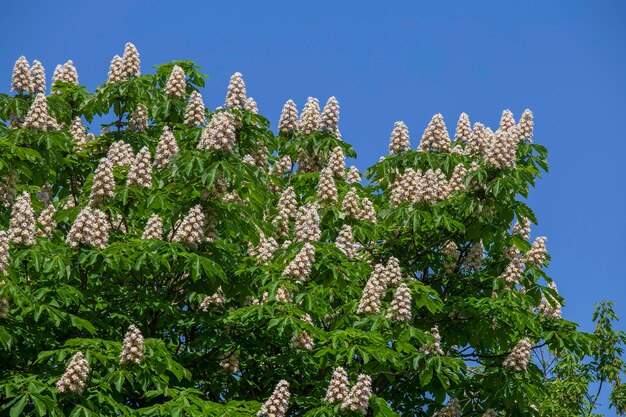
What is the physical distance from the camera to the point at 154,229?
16906 millimetres

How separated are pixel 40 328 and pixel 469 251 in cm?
736

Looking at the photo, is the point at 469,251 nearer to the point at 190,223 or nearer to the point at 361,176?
the point at 361,176

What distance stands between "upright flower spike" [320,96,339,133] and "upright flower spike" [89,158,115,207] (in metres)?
6.60

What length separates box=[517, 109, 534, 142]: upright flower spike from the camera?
21891mm

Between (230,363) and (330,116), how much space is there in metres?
6.26

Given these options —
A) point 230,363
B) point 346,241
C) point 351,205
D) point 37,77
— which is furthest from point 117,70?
→ point 230,363

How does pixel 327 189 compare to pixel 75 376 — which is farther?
pixel 327 189

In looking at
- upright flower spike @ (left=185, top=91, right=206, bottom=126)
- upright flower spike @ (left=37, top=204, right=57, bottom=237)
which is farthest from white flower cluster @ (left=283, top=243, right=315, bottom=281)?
upright flower spike @ (left=185, top=91, right=206, bottom=126)

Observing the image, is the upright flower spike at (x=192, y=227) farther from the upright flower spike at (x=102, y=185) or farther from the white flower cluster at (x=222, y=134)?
the upright flower spike at (x=102, y=185)

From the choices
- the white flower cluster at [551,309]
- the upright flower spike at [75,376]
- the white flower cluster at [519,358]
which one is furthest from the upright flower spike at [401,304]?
the upright flower spike at [75,376]

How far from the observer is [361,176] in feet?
73.5

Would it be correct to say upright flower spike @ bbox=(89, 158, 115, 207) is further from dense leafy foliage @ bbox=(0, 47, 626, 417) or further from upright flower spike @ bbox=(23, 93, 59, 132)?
upright flower spike @ bbox=(23, 93, 59, 132)

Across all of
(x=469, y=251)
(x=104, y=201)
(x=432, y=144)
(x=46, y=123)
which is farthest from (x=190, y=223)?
(x=432, y=144)

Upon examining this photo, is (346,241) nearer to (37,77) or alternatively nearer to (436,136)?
(436,136)
